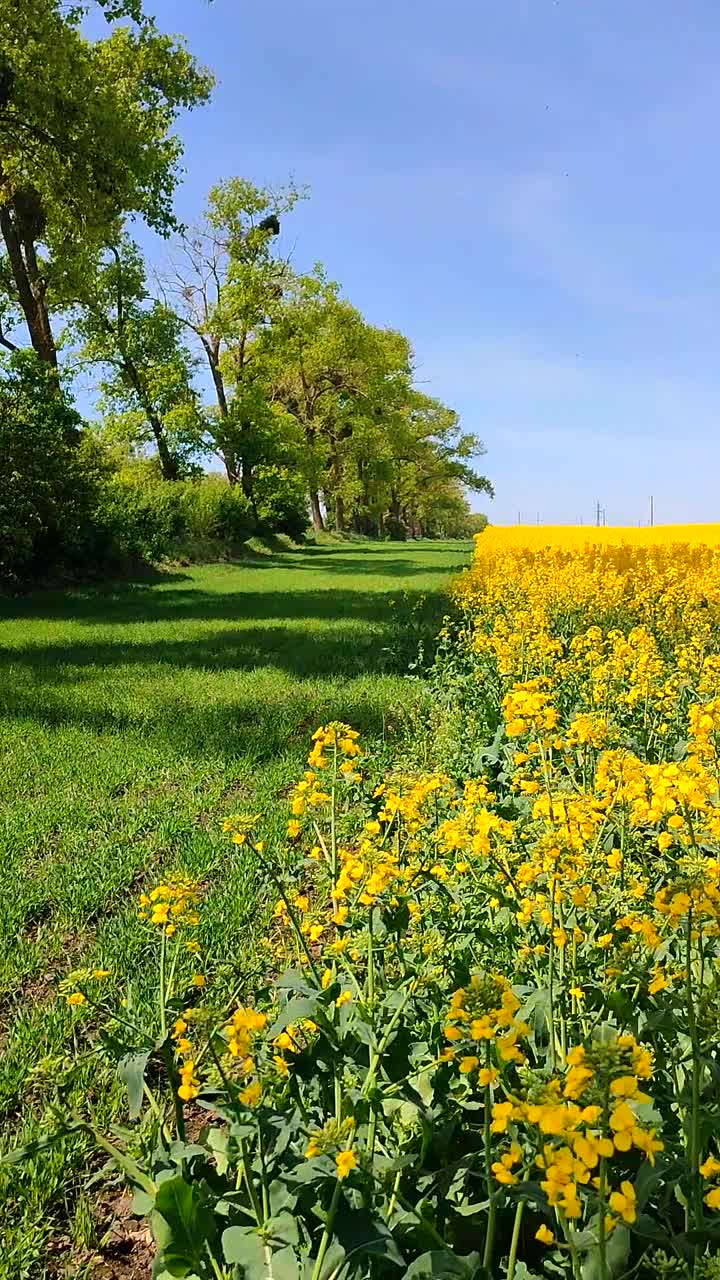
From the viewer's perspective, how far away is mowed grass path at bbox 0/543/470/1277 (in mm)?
2242

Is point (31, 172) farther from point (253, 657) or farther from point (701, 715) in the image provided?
point (701, 715)

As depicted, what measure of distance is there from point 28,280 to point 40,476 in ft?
19.2

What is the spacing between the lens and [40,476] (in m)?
13.1

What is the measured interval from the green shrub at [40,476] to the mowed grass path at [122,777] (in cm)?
197

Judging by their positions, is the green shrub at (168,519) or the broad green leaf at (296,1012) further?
the green shrub at (168,519)

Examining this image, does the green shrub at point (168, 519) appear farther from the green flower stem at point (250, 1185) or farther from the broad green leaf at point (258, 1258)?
the broad green leaf at point (258, 1258)

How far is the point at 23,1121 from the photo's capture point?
207 centimetres

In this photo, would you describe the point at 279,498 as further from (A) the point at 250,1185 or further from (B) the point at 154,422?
(A) the point at 250,1185

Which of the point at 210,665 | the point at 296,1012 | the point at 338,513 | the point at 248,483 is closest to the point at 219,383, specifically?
the point at 248,483

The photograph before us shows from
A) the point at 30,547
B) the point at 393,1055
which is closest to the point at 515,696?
the point at 393,1055

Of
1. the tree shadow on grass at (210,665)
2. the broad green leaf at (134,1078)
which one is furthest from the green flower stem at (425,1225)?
the tree shadow on grass at (210,665)

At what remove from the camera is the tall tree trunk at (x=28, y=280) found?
51.3 ft

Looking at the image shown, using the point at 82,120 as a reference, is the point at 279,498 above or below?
below

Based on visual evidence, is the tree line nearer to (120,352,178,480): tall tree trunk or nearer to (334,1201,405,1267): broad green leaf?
(120,352,178,480): tall tree trunk
